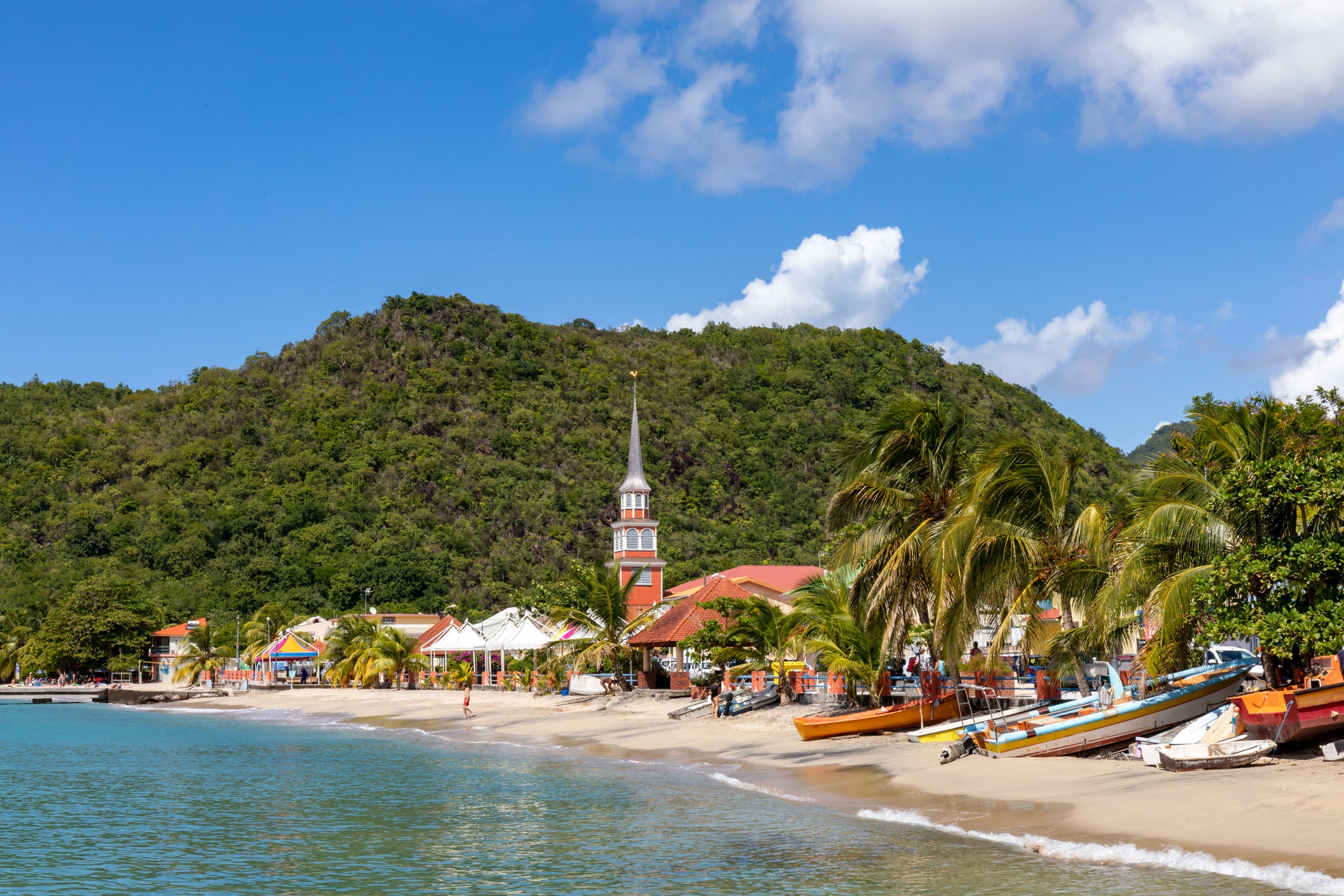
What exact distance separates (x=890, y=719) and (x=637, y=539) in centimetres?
4282

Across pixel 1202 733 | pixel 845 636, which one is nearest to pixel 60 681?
pixel 845 636

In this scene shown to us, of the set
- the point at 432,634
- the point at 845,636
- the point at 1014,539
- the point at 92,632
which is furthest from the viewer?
the point at 92,632

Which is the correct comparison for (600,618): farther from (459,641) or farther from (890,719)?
(890,719)

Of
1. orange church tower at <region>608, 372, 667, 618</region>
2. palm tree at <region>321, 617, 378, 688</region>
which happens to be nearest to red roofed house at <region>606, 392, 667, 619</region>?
orange church tower at <region>608, 372, 667, 618</region>

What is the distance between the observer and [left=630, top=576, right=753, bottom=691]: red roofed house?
4034cm

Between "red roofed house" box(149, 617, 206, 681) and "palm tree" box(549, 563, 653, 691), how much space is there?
51.8m

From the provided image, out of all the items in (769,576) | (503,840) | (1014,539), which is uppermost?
(769,576)

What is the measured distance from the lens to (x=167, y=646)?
90000mm

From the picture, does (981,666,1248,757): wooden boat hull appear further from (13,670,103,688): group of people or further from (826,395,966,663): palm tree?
(13,670,103,688): group of people

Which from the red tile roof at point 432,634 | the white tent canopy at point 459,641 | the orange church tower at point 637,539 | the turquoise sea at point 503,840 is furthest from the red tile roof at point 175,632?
the turquoise sea at point 503,840

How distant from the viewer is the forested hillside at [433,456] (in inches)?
3841

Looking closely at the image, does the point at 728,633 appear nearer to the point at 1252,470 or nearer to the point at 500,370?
the point at 1252,470

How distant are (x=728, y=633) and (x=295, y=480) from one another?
8301 centimetres

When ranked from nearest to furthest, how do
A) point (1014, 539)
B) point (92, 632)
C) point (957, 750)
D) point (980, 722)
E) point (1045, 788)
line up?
point (1045, 788), point (957, 750), point (1014, 539), point (980, 722), point (92, 632)
